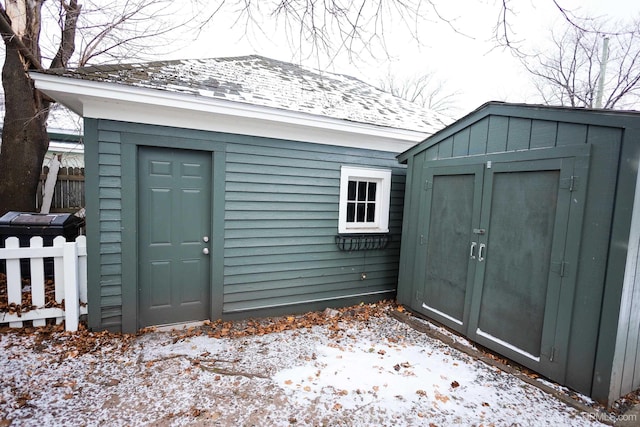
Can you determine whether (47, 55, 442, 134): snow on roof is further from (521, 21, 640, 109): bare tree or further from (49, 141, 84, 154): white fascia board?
(521, 21, 640, 109): bare tree

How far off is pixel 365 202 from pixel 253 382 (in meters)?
3.07

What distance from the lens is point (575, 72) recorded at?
46.3 feet

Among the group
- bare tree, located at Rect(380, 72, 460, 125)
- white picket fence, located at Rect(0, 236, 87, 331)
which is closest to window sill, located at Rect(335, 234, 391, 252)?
white picket fence, located at Rect(0, 236, 87, 331)

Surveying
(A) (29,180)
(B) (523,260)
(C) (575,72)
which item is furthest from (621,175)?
(C) (575,72)

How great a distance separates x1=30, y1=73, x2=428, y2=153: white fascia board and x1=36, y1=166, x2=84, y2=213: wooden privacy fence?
12.5 feet

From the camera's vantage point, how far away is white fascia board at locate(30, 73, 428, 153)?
10.4ft

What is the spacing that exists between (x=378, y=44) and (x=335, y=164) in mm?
1758

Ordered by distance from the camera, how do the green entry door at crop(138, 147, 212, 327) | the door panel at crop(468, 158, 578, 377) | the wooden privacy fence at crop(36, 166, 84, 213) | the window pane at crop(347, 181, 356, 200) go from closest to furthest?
the door panel at crop(468, 158, 578, 377) < the green entry door at crop(138, 147, 212, 327) < the window pane at crop(347, 181, 356, 200) < the wooden privacy fence at crop(36, 166, 84, 213)

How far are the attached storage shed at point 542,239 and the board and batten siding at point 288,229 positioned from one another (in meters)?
1.24

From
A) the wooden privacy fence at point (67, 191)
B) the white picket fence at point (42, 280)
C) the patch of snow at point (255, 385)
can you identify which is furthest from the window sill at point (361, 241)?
the wooden privacy fence at point (67, 191)

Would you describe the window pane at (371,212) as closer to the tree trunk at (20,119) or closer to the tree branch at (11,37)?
the tree trunk at (20,119)

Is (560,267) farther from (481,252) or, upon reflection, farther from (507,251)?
(481,252)

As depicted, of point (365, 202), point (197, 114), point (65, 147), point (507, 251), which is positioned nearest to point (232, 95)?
point (197, 114)

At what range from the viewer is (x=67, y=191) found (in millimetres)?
6656
